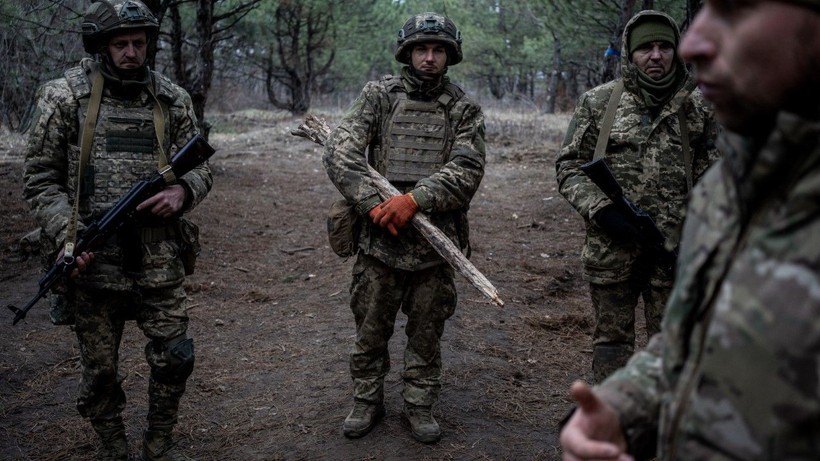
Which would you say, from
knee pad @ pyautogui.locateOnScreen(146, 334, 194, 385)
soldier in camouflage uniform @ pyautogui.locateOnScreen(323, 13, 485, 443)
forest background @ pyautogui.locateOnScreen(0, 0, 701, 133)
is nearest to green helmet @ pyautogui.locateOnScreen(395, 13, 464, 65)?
soldier in camouflage uniform @ pyautogui.locateOnScreen(323, 13, 485, 443)

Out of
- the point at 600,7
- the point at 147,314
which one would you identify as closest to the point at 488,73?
the point at 600,7

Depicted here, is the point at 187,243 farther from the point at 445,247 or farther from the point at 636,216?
the point at 636,216

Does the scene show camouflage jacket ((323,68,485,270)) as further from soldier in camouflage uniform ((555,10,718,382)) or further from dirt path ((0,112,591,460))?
dirt path ((0,112,591,460))

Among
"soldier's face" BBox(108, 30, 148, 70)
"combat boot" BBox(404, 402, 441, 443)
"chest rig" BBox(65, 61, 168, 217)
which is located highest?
"soldier's face" BBox(108, 30, 148, 70)

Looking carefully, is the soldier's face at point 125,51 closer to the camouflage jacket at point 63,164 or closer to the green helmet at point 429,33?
the camouflage jacket at point 63,164

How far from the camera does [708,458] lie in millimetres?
1177

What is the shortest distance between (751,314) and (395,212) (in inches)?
108

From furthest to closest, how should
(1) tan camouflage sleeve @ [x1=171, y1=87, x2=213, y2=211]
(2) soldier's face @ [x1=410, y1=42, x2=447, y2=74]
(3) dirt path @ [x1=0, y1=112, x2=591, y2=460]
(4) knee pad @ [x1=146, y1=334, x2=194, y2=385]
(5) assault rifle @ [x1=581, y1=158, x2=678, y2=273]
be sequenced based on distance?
(3) dirt path @ [x1=0, y1=112, x2=591, y2=460] < (2) soldier's face @ [x1=410, y1=42, x2=447, y2=74] < (1) tan camouflage sleeve @ [x1=171, y1=87, x2=213, y2=211] < (4) knee pad @ [x1=146, y1=334, x2=194, y2=385] < (5) assault rifle @ [x1=581, y1=158, x2=678, y2=273]

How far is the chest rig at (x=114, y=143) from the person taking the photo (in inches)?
142

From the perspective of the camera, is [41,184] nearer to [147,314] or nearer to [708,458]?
[147,314]

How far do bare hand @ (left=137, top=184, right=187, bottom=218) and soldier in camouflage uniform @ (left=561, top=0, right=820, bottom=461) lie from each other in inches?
110

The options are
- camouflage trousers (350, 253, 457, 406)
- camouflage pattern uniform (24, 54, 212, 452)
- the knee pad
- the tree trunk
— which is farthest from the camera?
the tree trunk

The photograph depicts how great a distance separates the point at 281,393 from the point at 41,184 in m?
2.00

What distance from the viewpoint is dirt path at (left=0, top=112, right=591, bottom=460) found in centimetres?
415
